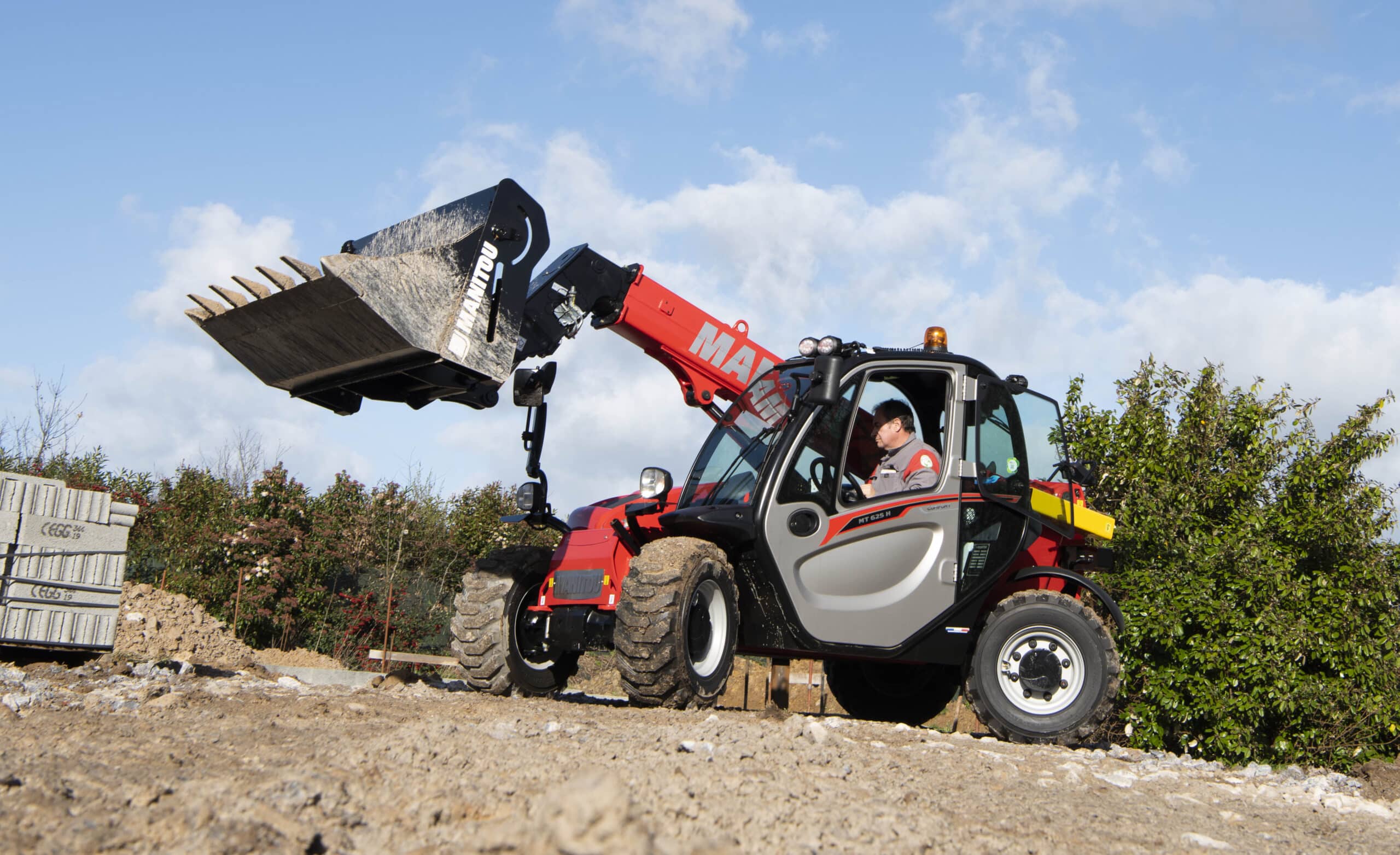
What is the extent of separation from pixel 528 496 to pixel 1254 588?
6819 millimetres

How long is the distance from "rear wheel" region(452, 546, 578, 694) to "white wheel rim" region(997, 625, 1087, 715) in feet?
9.40

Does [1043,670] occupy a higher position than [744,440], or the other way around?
[744,440]

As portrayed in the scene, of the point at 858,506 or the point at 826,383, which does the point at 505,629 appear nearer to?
the point at 858,506

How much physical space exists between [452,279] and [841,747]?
Answer: 130 inches

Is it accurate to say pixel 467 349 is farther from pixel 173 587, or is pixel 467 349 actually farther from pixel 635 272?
pixel 173 587

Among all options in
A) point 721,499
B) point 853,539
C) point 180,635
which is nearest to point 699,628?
point 721,499

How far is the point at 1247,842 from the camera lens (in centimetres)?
397

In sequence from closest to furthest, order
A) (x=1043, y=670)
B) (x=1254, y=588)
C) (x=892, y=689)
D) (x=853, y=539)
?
(x=853, y=539) < (x=1043, y=670) < (x=892, y=689) < (x=1254, y=588)

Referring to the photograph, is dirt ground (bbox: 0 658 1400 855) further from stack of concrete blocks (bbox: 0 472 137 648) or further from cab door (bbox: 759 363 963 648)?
stack of concrete blocks (bbox: 0 472 137 648)

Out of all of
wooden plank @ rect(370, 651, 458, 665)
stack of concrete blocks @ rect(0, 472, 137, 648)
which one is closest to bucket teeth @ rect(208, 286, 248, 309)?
stack of concrete blocks @ rect(0, 472, 137, 648)

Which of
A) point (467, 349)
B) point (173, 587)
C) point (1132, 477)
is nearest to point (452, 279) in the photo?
point (467, 349)

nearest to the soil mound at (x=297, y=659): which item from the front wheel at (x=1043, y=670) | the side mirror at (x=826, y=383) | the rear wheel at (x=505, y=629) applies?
the rear wheel at (x=505, y=629)

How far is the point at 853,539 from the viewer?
666 centimetres

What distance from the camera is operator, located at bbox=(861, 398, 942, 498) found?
6980 mm
